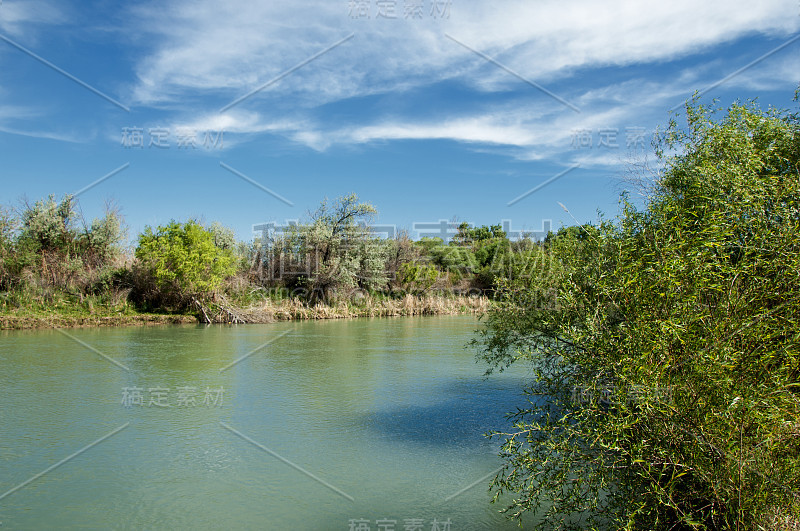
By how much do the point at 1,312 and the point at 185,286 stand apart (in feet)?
23.2

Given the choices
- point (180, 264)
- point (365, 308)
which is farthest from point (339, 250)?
point (180, 264)

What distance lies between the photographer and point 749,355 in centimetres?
426

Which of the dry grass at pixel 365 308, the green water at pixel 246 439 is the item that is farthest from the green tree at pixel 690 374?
the dry grass at pixel 365 308

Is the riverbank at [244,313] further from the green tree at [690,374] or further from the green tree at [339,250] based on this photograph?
the green tree at [690,374]

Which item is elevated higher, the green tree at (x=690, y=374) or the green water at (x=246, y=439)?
the green tree at (x=690, y=374)

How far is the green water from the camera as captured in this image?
19.8 feet

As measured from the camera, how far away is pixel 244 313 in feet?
85.4

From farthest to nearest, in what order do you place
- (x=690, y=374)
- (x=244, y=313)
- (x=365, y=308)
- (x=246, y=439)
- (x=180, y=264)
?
1. (x=365, y=308)
2. (x=244, y=313)
3. (x=180, y=264)
4. (x=246, y=439)
5. (x=690, y=374)

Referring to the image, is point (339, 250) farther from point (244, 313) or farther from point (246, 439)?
point (246, 439)

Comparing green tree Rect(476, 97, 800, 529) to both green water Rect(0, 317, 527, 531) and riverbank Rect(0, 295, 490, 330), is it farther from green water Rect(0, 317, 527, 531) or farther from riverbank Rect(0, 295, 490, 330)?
riverbank Rect(0, 295, 490, 330)

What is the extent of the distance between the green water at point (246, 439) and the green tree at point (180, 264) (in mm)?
8496

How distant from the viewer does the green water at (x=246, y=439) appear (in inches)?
238

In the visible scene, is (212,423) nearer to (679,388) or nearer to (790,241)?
(679,388)

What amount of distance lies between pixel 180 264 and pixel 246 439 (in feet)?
59.1
